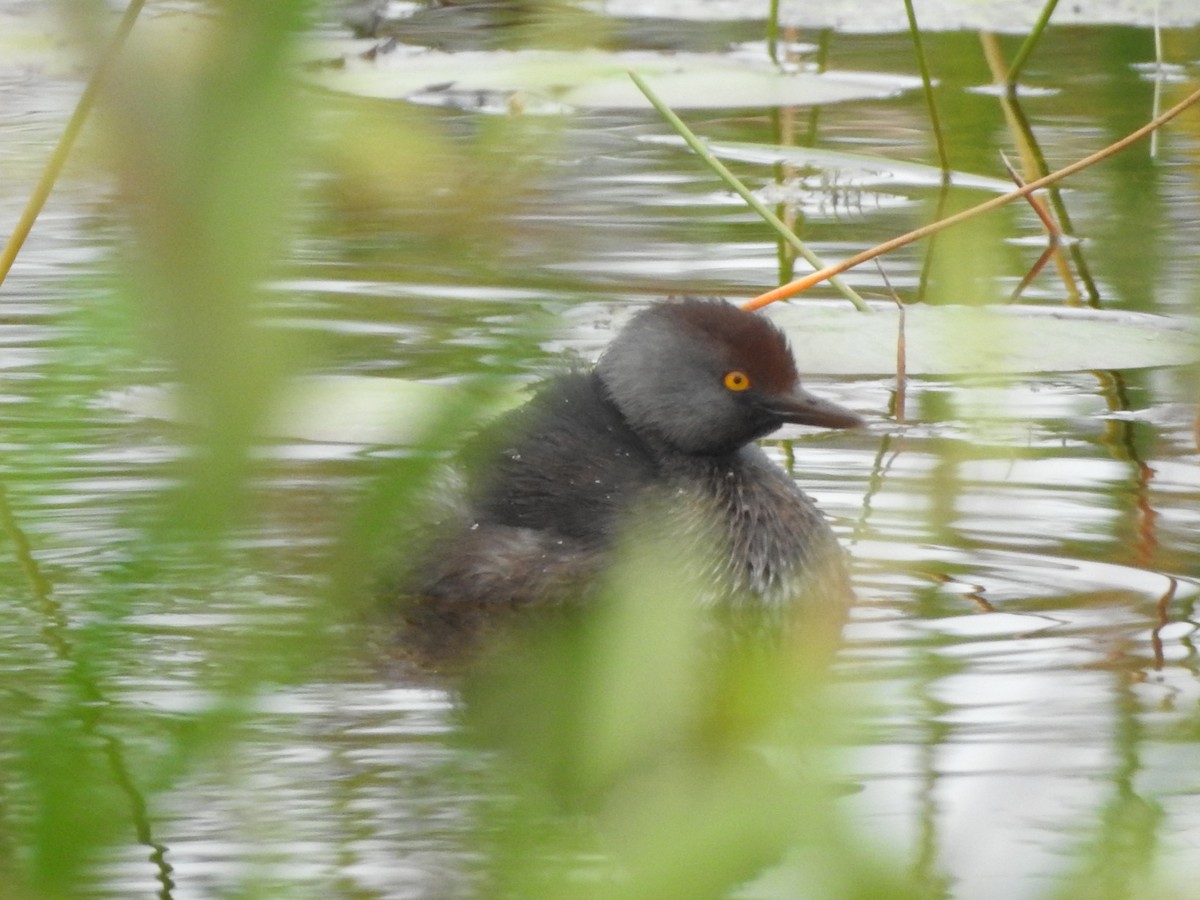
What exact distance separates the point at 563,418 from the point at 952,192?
3.62m

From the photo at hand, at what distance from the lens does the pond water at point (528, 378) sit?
2.95 feet

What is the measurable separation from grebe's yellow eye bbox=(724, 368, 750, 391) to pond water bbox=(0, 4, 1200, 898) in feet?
1.12

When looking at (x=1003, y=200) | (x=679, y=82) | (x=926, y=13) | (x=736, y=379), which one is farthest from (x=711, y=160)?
(x=926, y=13)

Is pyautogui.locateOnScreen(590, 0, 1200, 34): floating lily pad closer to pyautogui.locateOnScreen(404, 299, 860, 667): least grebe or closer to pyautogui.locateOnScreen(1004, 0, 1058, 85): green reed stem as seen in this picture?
pyautogui.locateOnScreen(1004, 0, 1058, 85): green reed stem

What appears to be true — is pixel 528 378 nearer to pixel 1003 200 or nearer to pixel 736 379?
pixel 1003 200

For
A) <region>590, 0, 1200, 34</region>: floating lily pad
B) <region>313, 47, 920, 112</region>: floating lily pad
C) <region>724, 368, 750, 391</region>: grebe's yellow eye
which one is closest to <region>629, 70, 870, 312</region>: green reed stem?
<region>724, 368, 750, 391</region>: grebe's yellow eye

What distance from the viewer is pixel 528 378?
0.88 m

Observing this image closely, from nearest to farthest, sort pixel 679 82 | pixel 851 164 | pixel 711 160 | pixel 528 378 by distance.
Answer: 1. pixel 528 378
2. pixel 711 160
3. pixel 851 164
4. pixel 679 82

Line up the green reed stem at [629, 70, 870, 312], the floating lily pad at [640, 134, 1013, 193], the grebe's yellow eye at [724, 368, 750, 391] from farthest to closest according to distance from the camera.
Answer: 1. the floating lily pad at [640, 134, 1013, 193]
2. the grebe's yellow eye at [724, 368, 750, 391]
3. the green reed stem at [629, 70, 870, 312]

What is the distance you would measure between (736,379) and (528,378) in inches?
128

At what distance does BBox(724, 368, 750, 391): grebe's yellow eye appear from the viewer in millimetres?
4121

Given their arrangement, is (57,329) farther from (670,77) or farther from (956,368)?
(670,77)

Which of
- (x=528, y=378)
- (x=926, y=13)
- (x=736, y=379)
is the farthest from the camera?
(x=926, y=13)

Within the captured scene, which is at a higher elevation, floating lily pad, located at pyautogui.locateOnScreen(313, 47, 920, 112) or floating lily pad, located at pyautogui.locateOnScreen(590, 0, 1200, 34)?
floating lily pad, located at pyautogui.locateOnScreen(590, 0, 1200, 34)
